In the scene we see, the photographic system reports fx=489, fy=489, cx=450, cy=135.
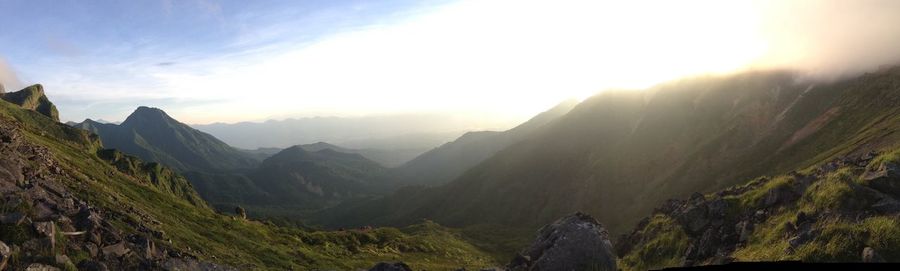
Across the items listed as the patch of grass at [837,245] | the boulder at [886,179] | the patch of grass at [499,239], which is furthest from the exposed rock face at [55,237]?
the patch of grass at [499,239]

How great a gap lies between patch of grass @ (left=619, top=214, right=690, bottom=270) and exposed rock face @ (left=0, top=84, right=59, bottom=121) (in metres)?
193

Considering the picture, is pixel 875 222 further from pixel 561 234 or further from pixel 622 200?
pixel 622 200

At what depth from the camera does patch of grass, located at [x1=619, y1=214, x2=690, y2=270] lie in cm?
2292

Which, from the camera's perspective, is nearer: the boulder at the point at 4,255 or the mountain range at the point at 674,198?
the boulder at the point at 4,255

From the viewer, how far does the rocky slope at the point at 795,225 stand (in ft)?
41.5

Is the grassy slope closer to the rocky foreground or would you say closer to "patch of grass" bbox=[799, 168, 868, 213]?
the rocky foreground

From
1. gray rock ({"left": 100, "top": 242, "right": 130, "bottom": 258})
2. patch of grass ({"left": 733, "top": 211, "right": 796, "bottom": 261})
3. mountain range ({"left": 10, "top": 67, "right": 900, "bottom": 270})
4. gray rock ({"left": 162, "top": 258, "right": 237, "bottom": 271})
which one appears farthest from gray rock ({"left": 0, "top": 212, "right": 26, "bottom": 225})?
patch of grass ({"left": 733, "top": 211, "right": 796, "bottom": 261})

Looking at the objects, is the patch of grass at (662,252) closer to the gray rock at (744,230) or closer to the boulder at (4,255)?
the gray rock at (744,230)

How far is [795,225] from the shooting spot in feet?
60.1

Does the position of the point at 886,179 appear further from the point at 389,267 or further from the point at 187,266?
the point at 187,266

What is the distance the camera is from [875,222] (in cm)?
1296

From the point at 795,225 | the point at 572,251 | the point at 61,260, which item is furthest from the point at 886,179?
the point at 61,260

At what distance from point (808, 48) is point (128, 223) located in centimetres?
20435

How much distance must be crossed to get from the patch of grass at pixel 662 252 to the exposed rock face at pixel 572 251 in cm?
169
